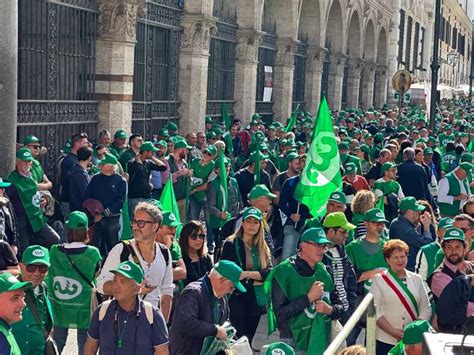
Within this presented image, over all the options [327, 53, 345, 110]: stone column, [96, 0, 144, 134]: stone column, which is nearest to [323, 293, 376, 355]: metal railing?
[96, 0, 144, 134]: stone column

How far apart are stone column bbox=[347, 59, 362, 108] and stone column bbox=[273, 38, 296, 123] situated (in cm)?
1242

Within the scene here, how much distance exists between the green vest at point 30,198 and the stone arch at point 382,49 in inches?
1628

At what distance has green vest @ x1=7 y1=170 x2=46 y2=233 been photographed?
963cm

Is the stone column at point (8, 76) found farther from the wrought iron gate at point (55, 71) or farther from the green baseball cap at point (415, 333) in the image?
the green baseball cap at point (415, 333)

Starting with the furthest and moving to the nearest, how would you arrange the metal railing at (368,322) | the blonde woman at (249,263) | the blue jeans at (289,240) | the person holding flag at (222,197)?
the person holding flag at (222,197) → the blue jeans at (289,240) → the blonde woman at (249,263) → the metal railing at (368,322)

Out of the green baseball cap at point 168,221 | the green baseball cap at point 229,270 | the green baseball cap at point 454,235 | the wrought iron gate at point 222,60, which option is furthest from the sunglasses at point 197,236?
the wrought iron gate at point 222,60

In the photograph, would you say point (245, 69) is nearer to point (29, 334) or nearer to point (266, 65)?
point (266, 65)

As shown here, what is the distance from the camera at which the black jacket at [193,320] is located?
6.04 metres

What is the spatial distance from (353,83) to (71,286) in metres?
35.3

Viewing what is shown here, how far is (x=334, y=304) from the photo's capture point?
687cm

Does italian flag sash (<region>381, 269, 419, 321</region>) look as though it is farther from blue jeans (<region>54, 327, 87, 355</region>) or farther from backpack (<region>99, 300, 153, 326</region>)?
blue jeans (<region>54, 327, 87, 355</region>)

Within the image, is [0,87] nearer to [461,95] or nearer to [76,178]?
[76,178]

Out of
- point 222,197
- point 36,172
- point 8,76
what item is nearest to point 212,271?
point 36,172

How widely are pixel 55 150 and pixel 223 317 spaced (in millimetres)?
9328
